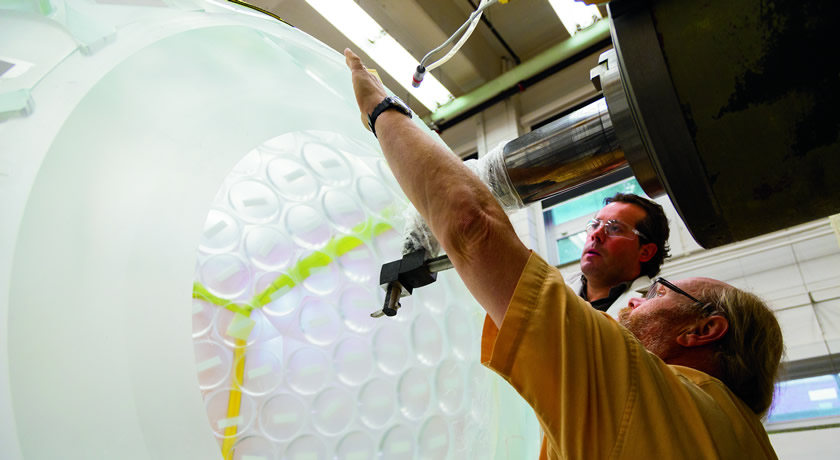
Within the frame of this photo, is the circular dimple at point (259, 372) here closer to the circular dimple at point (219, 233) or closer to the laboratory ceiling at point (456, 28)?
the circular dimple at point (219, 233)

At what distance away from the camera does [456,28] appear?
3307 millimetres

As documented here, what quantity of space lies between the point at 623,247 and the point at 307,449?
1.15 m

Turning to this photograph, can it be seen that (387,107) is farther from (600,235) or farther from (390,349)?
(600,235)

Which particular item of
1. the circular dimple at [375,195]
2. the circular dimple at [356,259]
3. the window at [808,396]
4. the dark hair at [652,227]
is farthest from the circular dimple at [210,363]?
the window at [808,396]

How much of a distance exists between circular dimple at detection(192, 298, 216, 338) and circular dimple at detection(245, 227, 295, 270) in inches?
3.5

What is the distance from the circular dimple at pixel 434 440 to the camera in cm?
80

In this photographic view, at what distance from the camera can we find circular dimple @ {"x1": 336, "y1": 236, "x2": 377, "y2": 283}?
2.75 feet

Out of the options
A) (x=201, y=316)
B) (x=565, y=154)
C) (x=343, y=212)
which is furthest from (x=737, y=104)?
(x=201, y=316)

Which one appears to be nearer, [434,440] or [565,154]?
[565,154]

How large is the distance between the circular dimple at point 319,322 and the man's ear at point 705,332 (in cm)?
67

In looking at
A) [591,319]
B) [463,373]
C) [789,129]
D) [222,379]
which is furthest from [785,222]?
[222,379]

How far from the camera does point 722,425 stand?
67cm

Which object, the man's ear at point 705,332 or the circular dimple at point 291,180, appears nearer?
the circular dimple at point 291,180

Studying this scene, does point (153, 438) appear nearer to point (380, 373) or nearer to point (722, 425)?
point (380, 373)
